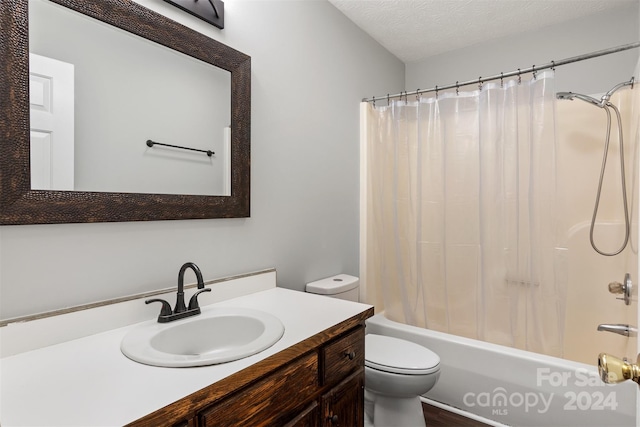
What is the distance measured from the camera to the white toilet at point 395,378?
5.17 feet

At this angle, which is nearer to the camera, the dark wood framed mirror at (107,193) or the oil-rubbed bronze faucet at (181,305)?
the dark wood framed mirror at (107,193)

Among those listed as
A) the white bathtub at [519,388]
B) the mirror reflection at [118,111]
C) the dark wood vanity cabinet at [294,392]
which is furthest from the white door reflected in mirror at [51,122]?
the white bathtub at [519,388]

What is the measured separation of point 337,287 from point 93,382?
127cm

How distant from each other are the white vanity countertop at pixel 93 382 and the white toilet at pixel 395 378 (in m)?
0.69

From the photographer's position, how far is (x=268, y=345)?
930 millimetres

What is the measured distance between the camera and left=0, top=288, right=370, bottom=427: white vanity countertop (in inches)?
25.2

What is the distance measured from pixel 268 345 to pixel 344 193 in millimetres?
1450

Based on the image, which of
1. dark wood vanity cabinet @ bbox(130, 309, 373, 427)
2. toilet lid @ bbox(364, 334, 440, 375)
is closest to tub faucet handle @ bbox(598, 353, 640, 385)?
dark wood vanity cabinet @ bbox(130, 309, 373, 427)

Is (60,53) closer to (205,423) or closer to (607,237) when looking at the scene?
(205,423)

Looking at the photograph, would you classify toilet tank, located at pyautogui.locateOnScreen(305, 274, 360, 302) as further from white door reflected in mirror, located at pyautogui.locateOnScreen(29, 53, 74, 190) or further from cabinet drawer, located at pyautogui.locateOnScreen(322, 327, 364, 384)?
white door reflected in mirror, located at pyautogui.locateOnScreen(29, 53, 74, 190)

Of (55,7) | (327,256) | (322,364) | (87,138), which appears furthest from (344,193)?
(55,7)

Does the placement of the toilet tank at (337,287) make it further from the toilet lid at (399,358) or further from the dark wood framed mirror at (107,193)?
the dark wood framed mirror at (107,193)

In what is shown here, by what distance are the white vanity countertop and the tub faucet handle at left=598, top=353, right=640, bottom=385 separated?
690 millimetres

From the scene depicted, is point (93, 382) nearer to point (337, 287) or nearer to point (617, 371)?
point (617, 371)
